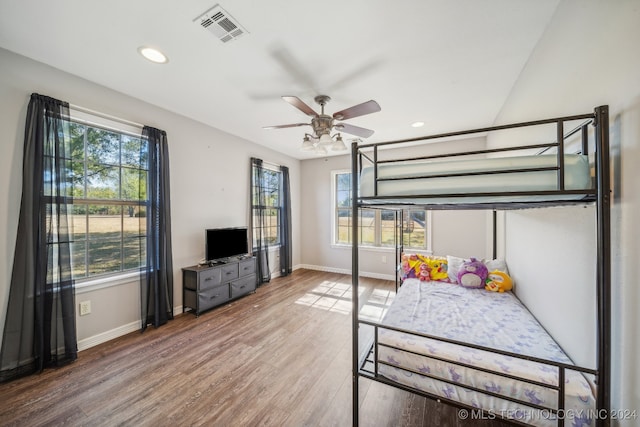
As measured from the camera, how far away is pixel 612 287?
0.97 metres

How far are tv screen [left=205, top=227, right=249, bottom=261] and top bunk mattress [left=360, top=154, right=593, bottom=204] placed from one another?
265cm

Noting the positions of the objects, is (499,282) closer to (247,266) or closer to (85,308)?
(247,266)

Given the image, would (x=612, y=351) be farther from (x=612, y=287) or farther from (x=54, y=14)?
(x=54, y=14)

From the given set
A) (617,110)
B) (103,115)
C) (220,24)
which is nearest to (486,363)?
(617,110)

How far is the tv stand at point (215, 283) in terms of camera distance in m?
2.95

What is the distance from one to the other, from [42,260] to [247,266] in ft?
6.92

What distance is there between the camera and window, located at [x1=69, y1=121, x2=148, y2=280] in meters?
2.26

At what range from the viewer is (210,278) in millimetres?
3074

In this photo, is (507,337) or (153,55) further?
(153,55)

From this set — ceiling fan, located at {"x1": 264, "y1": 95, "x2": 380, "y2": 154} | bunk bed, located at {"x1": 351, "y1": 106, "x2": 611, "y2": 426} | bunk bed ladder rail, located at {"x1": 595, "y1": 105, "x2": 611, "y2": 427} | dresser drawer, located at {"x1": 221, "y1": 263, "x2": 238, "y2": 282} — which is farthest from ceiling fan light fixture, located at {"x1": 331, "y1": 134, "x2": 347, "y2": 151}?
dresser drawer, located at {"x1": 221, "y1": 263, "x2": 238, "y2": 282}

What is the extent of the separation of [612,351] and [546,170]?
79 cm

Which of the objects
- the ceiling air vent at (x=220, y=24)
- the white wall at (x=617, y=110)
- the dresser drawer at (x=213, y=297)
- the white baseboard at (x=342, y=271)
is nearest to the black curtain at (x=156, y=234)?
the dresser drawer at (x=213, y=297)

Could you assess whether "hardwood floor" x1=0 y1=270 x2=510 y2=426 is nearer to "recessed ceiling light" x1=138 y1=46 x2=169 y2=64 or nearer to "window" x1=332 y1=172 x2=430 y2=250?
"window" x1=332 y1=172 x2=430 y2=250

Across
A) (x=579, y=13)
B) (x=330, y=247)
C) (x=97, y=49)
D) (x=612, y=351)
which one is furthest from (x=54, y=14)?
(x=330, y=247)
